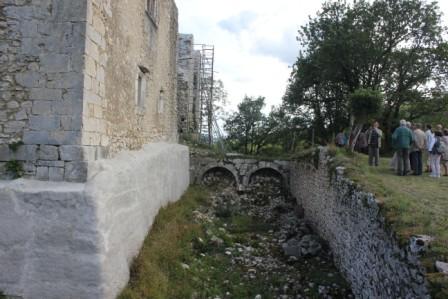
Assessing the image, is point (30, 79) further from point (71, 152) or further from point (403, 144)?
point (403, 144)

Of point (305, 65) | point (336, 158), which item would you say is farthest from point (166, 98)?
point (305, 65)

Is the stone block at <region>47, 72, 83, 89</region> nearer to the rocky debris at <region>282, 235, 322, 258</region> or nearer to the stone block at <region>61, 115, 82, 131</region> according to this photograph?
the stone block at <region>61, 115, 82, 131</region>

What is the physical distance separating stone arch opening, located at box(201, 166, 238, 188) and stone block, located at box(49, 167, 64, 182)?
11207 mm

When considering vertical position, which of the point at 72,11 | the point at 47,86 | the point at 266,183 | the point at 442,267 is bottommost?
the point at 266,183

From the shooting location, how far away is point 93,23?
5230mm

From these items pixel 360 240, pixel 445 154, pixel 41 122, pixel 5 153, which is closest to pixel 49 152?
pixel 41 122

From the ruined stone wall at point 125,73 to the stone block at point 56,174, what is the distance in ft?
1.68

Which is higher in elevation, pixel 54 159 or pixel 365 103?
pixel 365 103

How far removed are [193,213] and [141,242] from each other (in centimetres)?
361

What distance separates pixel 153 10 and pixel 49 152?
5.49 meters

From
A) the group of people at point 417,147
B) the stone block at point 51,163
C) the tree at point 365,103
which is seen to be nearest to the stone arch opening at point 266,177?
the tree at point 365,103

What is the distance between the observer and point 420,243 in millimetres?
4027

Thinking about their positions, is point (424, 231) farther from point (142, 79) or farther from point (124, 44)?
point (142, 79)

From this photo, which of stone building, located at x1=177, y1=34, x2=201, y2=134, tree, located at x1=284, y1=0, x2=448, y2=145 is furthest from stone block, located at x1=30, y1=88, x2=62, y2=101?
tree, located at x1=284, y1=0, x2=448, y2=145
